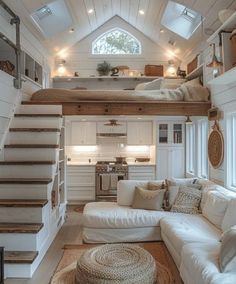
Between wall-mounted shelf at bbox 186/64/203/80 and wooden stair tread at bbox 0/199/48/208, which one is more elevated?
wall-mounted shelf at bbox 186/64/203/80

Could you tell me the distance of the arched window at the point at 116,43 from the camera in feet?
25.8

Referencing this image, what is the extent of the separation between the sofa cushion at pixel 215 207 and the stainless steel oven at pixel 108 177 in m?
3.21

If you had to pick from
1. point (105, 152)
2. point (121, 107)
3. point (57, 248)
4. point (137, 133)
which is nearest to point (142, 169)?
point (137, 133)

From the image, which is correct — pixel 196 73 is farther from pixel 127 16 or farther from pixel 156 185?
pixel 156 185

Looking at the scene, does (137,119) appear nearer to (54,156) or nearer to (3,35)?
(54,156)

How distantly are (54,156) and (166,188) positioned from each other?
178 cm

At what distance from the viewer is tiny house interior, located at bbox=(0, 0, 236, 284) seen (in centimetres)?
374

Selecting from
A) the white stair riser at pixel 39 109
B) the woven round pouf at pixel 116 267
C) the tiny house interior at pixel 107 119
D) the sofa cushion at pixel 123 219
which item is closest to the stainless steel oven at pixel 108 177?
the tiny house interior at pixel 107 119

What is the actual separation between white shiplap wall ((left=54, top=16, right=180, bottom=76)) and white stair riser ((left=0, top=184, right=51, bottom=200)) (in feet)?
14.7

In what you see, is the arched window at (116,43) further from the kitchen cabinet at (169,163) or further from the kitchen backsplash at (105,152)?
the kitchen cabinet at (169,163)

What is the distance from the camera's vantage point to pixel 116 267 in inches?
108

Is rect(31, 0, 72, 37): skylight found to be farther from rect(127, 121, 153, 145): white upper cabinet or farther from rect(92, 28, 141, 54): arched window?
rect(127, 121, 153, 145): white upper cabinet

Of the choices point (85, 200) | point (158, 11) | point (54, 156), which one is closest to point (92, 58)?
point (158, 11)

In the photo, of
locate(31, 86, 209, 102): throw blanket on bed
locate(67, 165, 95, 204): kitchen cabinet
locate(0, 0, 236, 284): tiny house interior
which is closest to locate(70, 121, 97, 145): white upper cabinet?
locate(0, 0, 236, 284): tiny house interior
